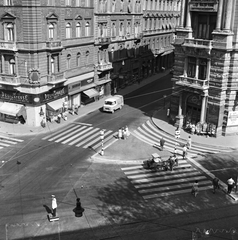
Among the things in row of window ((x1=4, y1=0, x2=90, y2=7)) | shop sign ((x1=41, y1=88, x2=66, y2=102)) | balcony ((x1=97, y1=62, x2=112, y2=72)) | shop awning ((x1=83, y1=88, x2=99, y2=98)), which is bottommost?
shop awning ((x1=83, y1=88, x2=99, y2=98))

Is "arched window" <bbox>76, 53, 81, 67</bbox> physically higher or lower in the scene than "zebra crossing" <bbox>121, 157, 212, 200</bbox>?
higher

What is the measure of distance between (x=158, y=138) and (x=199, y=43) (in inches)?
537

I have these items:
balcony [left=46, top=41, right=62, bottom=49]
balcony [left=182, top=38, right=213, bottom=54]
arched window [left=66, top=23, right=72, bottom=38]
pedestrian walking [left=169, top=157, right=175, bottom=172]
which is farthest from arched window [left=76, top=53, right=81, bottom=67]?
pedestrian walking [left=169, top=157, right=175, bottom=172]

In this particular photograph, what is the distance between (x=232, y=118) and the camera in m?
47.5

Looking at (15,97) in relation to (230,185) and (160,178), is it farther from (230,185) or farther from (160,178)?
(230,185)

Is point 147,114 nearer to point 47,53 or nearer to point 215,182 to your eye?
point 47,53

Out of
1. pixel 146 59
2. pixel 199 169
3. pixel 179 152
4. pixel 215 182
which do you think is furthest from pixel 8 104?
pixel 146 59

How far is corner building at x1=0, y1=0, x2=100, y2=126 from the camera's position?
153 ft

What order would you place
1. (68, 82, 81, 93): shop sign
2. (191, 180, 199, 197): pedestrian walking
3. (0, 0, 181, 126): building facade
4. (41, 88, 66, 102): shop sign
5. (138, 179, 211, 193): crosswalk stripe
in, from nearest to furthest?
(191, 180, 199, 197): pedestrian walking
(138, 179, 211, 193): crosswalk stripe
(0, 0, 181, 126): building facade
(41, 88, 66, 102): shop sign
(68, 82, 81, 93): shop sign

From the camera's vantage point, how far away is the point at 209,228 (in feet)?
88.6

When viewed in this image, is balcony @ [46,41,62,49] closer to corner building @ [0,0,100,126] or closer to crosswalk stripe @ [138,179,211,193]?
corner building @ [0,0,100,126]

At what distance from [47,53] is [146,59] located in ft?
137

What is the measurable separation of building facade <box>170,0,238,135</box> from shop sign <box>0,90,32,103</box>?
827 inches

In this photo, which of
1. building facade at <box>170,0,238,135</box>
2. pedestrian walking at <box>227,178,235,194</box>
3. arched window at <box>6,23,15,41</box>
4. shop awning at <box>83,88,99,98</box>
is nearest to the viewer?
pedestrian walking at <box>227,178,235,194</box>
